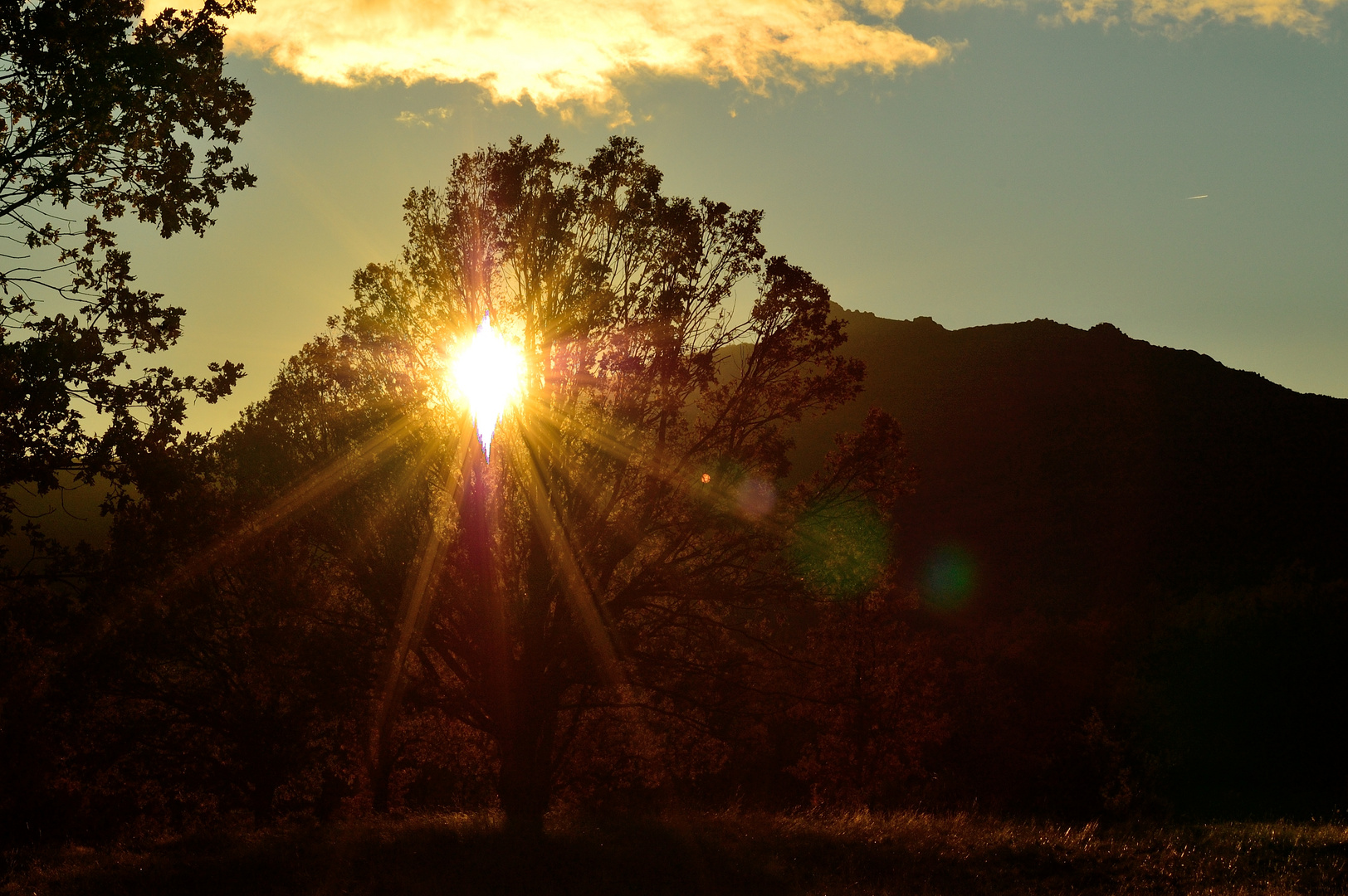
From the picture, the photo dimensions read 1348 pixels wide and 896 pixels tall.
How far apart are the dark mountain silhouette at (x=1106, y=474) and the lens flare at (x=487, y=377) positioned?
51029mm

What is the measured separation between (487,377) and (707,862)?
6.78 metres

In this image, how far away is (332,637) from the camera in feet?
40.6

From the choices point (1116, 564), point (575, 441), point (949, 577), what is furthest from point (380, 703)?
point (1116, 564)

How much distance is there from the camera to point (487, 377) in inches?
506

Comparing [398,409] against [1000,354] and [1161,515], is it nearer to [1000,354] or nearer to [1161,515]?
[1161,515]

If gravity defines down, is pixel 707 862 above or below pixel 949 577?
above

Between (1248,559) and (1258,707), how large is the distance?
23.0 metres

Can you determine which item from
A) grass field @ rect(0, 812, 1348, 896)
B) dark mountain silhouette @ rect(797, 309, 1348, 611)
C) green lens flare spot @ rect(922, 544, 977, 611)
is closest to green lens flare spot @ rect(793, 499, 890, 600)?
grass field @ rect(0, 812, 1348, 896)

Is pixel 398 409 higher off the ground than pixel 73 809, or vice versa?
pixel 398 409

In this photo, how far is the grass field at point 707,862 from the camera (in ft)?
30.1

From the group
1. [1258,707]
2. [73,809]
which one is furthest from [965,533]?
[73,809]

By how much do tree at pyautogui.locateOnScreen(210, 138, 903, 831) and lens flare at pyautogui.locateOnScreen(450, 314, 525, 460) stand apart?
0.41 feet

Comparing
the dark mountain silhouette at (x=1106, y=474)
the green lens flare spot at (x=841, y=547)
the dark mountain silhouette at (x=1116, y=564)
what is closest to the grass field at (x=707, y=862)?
the green lens flare spot at (x=841, y=547)

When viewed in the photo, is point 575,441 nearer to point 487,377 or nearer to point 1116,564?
point 487,377
